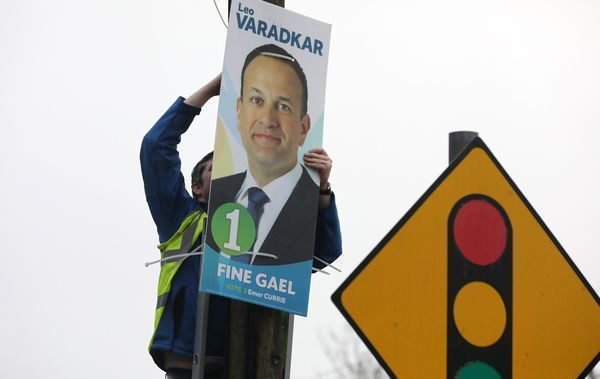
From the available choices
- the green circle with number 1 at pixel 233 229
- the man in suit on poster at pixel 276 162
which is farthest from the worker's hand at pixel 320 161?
the green circle with number 1 at pixel 233 229

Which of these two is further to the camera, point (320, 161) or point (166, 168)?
point (166, 168)

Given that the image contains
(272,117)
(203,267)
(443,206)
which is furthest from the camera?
(272,117)

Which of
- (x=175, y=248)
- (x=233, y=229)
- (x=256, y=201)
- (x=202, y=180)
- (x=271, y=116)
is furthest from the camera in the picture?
(x=202, y=180)

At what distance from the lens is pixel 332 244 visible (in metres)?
5.36

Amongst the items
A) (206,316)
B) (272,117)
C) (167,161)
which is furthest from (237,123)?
(206,316)

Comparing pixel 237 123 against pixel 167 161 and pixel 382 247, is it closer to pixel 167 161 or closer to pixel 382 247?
pixel 167 161

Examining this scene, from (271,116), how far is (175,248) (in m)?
0.79

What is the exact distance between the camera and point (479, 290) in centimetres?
405

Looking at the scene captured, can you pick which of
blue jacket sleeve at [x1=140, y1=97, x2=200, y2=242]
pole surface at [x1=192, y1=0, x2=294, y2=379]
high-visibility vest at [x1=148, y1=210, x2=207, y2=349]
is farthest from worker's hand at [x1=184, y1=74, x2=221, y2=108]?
pole surface at [x1=192, y1=0, x2=294, y2=379]

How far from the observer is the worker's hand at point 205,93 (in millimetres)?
5352

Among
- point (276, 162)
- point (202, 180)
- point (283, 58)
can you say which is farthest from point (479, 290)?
point (202, 180)

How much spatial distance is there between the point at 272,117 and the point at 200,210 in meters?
0.68

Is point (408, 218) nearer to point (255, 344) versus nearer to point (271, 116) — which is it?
point (271, 116)

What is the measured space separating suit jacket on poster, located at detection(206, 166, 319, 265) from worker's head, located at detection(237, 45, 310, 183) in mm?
121
